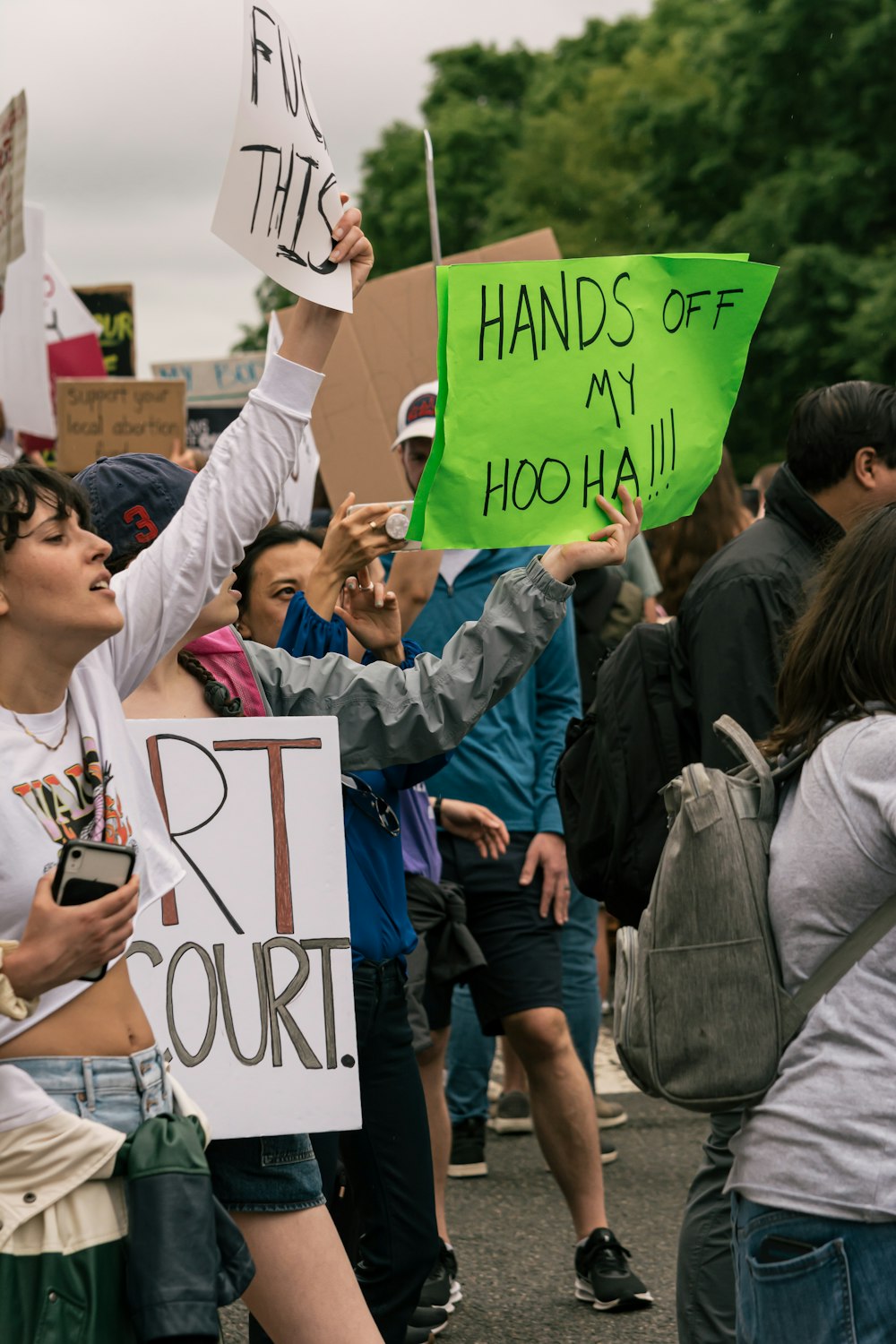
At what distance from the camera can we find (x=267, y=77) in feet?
9.21

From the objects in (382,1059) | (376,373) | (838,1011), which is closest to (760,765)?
(838,1011)

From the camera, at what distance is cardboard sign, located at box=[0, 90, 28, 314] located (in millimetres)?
6820

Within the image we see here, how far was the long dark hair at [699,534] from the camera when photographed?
6.25 metres

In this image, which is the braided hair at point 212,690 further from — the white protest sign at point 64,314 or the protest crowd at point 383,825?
the white protest sign at point 64,314

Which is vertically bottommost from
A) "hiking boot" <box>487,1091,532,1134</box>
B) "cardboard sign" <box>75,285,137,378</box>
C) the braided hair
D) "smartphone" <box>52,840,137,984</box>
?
"hiking boot" <box>487,1091,532,1134</box>

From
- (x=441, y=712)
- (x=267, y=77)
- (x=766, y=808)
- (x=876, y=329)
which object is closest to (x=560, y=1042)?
(x=441, y=712)

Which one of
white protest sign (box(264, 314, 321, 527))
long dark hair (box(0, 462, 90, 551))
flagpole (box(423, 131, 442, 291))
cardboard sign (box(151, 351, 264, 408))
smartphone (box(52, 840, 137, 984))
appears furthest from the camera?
cardboard sign (box(151, 351, 264, 408))

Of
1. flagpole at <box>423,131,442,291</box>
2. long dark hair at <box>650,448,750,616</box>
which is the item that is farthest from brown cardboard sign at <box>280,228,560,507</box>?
flagpole at <box>423,131,442,291</box>

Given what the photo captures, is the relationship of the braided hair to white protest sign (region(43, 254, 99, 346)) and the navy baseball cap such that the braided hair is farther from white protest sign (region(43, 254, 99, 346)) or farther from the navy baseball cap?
white protest sign (region(43, 254, 99, 346))

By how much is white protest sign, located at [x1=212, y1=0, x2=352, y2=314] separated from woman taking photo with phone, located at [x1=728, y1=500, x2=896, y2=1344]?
96 centimetres

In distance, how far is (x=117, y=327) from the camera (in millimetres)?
10773

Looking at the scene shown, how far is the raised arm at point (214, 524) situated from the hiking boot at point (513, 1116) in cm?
413

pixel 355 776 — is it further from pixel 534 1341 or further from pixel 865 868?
pixel 534 1341

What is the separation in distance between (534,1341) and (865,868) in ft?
7.90
